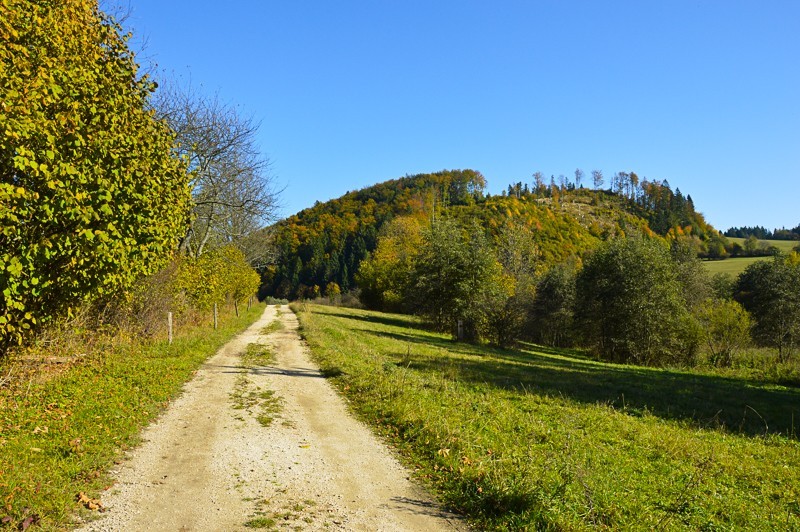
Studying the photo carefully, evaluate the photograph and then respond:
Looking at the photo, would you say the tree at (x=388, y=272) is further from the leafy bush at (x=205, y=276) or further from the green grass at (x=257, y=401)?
the green grass at (x=257, y=401)

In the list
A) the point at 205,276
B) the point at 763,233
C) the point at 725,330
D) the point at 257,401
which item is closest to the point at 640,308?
the point at 725,330

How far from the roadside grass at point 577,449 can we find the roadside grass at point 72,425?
4406 millimetres

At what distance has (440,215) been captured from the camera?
104750 millimetres

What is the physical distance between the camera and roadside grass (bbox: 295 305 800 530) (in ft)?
19.8

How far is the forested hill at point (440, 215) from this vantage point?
4537 inches

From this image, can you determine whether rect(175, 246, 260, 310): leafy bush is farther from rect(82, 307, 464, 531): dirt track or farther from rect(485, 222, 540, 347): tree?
rect(485, 222, 540, 347): tree

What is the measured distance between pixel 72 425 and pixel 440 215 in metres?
98.8

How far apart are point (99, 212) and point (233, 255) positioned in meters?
28.0

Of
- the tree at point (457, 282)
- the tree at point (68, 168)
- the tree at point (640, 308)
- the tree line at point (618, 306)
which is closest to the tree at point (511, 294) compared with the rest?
the tree line at point (618, 306)

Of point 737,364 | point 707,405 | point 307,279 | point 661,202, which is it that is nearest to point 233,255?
point 707,405

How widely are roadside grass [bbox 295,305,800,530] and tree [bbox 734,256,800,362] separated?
40.3m

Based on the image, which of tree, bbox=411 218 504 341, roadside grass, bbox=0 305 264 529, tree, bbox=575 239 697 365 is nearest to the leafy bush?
roadside grass, bbox=0 305 264 529

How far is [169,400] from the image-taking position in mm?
10656

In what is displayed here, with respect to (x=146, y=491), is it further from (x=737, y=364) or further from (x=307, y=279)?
(x=307, y=279)
